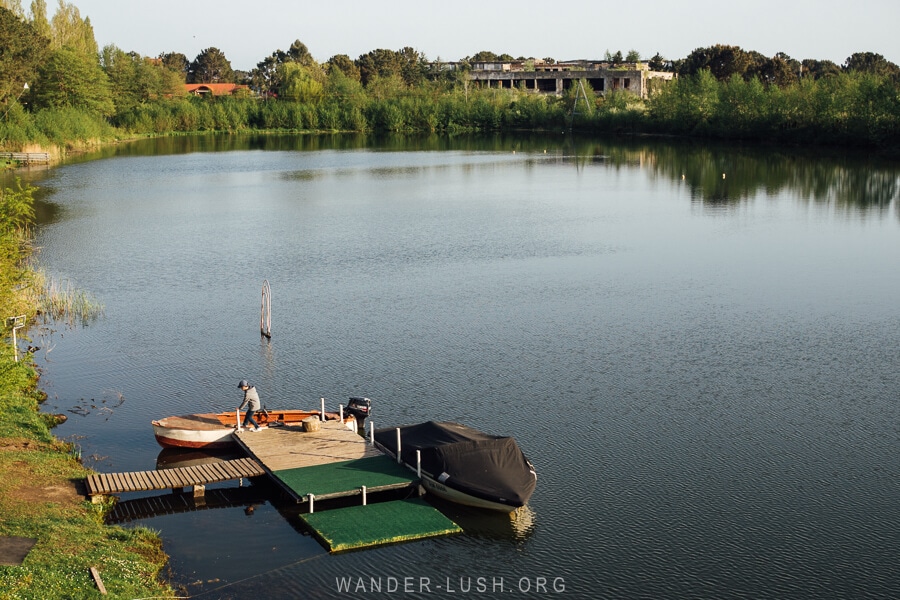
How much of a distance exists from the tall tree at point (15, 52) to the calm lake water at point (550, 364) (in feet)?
83.3

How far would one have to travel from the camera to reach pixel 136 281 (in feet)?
149

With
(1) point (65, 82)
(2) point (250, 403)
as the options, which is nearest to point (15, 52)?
(1) point (65, 82)

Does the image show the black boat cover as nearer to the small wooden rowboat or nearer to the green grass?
the small wooden rowboat

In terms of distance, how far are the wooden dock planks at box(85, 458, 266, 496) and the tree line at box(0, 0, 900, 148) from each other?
79009mm

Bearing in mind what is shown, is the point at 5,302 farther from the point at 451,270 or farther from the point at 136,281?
the point at 451,270

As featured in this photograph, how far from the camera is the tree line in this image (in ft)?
347

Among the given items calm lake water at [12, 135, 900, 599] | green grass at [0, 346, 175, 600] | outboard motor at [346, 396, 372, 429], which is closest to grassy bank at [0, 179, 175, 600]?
green grass at [0, 346, 175, 600]

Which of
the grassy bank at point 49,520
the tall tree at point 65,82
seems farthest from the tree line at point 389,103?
the grassy bank at point 49,520

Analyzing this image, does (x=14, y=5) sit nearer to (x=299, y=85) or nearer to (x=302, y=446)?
(x=299, y=85)

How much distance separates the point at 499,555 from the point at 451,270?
27.8 m

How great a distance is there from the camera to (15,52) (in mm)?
91750

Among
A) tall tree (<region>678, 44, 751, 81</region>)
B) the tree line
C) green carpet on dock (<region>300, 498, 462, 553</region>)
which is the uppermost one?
tall tree (<region>678, 44, 751, 81</region>)

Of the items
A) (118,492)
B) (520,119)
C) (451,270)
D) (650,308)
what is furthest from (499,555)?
(520,119)

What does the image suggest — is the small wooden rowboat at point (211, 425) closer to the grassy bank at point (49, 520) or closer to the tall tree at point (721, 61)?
the grassy bank at point (49, 520)
